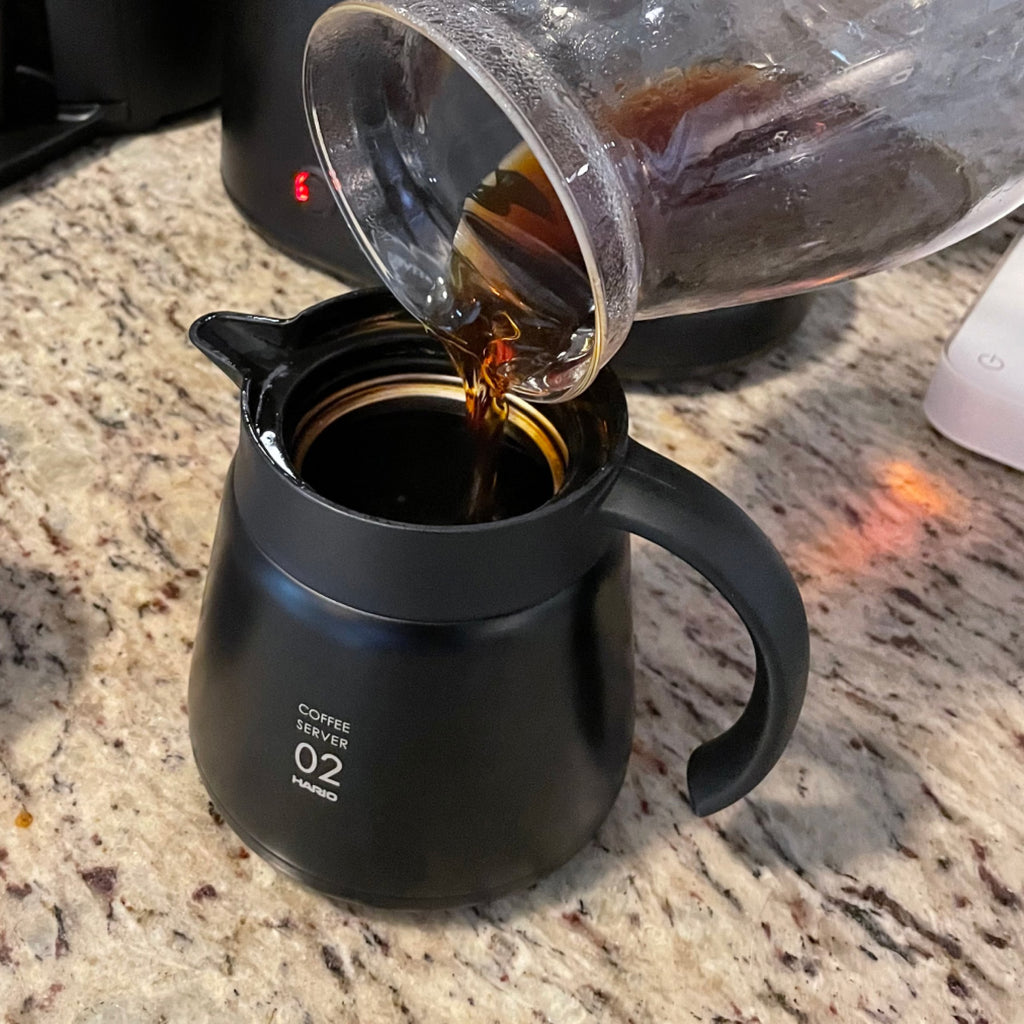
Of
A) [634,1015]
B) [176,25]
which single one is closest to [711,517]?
[634,1015]

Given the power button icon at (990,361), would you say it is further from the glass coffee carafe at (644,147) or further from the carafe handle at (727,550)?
the carafe handle at (727,550)

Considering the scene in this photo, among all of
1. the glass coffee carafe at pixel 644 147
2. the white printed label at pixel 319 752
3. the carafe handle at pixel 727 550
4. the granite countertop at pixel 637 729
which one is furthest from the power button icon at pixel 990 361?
the white printed label at pixel 319 752

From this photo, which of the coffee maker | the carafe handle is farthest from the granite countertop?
the carafe handle

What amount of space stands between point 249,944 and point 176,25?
0.62 metres

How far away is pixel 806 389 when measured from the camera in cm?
75

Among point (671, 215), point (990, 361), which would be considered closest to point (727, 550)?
point (671, 215)

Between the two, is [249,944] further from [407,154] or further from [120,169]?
[120,169]

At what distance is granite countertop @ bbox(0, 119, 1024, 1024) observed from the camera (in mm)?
452

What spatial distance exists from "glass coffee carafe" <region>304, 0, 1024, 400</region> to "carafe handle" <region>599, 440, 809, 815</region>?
4 centimetres

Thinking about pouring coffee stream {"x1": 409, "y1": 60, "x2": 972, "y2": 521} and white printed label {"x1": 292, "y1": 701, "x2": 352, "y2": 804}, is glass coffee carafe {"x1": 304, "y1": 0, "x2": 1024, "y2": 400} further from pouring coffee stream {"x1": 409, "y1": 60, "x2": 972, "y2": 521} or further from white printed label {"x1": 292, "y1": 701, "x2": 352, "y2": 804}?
white printed label {"x1": 292, "y1": 701, "x2": 352, "y2": 804}

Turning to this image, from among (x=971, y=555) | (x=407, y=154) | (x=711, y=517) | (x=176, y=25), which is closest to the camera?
(x=711, y=517)

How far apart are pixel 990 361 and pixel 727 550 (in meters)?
0.41

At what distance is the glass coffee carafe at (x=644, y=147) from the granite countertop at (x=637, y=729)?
21cm

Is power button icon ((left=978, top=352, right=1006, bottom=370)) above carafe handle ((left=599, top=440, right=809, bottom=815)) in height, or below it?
below
